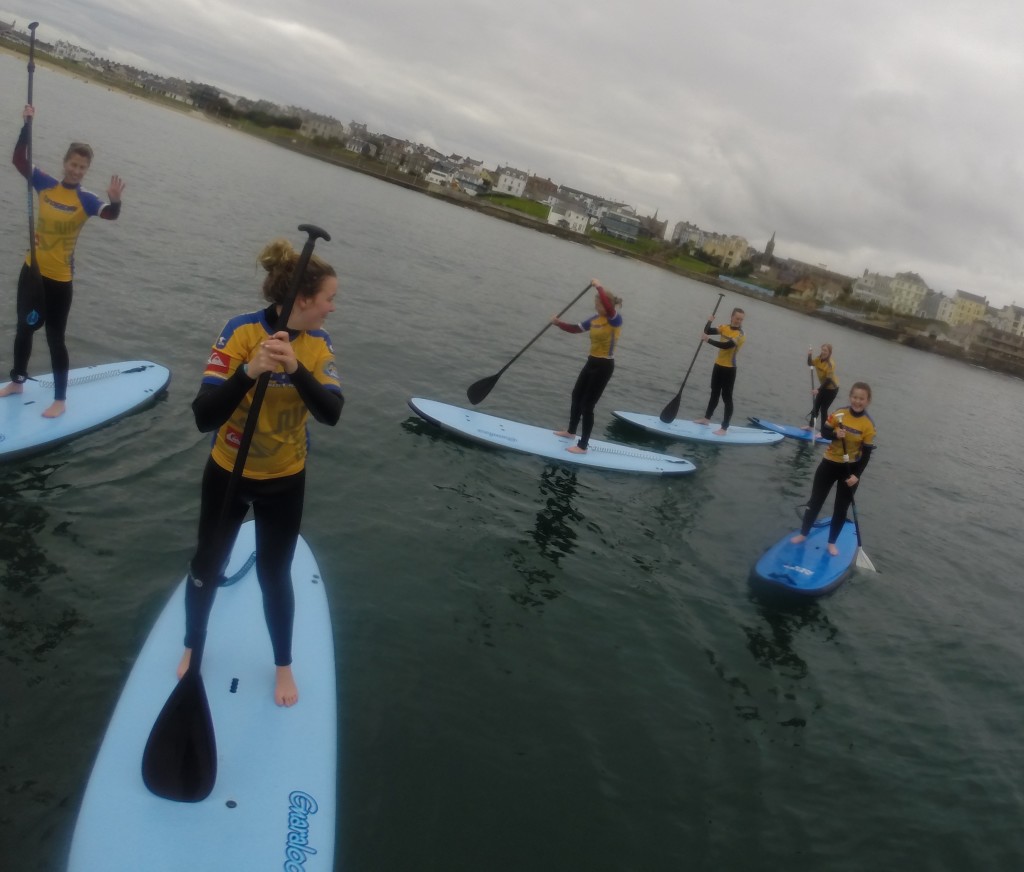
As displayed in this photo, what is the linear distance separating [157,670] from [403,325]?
46.3 ft

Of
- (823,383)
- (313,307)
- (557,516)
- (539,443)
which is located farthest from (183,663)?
(823,383)

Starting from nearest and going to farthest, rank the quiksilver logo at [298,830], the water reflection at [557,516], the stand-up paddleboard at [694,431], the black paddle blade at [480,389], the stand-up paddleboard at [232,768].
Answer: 1. the stand-up paddleboard at [232,768]
2. the quiksilver logo at [298,830]
3. the water reflection at [557,516]
4. the black paddle blade at [480,389]
5. the stand-up paddleboard at [694,431]

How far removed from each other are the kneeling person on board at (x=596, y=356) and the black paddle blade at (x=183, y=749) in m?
7.13

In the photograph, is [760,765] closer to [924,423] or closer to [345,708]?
[345,708]

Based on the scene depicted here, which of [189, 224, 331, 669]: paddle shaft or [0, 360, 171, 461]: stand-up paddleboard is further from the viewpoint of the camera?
[0, 360, 171, 461]: stand-up paddleboard

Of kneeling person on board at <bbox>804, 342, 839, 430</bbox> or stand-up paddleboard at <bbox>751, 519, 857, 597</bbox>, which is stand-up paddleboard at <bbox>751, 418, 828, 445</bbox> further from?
stand-up paddleboard at <bbox>751, 519, 857, 597</bbox>

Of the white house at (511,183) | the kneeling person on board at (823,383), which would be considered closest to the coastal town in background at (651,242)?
the white house at (511,183)

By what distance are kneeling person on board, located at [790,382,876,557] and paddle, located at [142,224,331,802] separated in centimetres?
692

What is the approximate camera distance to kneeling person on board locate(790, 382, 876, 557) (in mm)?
8477

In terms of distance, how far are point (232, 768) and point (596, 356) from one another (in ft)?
24.7

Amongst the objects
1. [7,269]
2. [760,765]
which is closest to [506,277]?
[7,269]

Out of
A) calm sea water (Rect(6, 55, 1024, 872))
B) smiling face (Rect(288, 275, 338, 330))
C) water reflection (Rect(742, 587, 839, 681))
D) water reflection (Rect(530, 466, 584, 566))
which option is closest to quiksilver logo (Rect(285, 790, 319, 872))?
calm sea water (Rect(6, 55, 1024, 872))

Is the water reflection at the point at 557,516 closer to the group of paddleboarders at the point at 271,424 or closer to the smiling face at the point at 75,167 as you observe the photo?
A: the group of paddleboarders at the point at 271,424

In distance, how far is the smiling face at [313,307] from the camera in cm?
340
